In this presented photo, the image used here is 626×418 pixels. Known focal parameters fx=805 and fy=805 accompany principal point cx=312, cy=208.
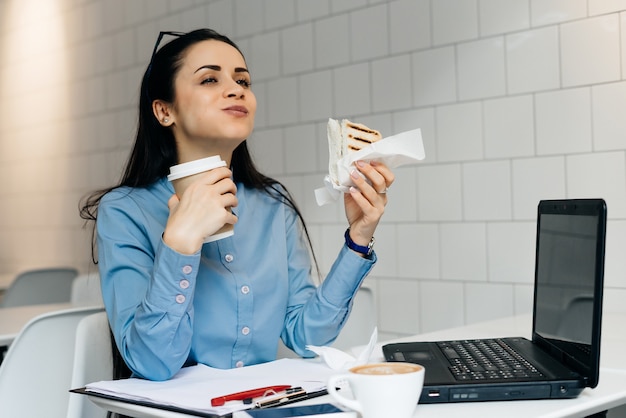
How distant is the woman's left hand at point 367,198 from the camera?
132 centimetres

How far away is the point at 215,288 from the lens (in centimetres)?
151

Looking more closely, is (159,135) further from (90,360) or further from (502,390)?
(502,390)

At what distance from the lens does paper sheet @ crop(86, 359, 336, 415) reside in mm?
1074

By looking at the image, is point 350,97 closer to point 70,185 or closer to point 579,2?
point 579,2

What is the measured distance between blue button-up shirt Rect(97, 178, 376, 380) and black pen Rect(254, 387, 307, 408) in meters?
0.26

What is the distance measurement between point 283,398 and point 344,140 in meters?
0.45

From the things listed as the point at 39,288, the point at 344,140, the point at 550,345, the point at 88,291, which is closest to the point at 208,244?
the point at 344,140

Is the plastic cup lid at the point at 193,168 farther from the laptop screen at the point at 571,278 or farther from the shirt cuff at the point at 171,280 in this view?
the laptop screen at the point at 571,278

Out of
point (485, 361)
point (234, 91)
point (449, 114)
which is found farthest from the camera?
point (449, 114)

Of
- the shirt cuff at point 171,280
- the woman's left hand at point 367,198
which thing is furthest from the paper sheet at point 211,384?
the woman's left hand at point 367,198

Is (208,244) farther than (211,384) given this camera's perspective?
Yes

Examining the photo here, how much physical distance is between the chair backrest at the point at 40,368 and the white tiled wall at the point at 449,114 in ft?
3.54

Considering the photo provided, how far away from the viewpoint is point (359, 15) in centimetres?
257

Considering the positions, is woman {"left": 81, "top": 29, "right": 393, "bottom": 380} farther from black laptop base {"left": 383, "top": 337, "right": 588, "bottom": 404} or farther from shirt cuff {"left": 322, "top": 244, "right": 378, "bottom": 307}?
black laptop base {"left": 383, "top": 337, "right": 588, "bottom": 404}
